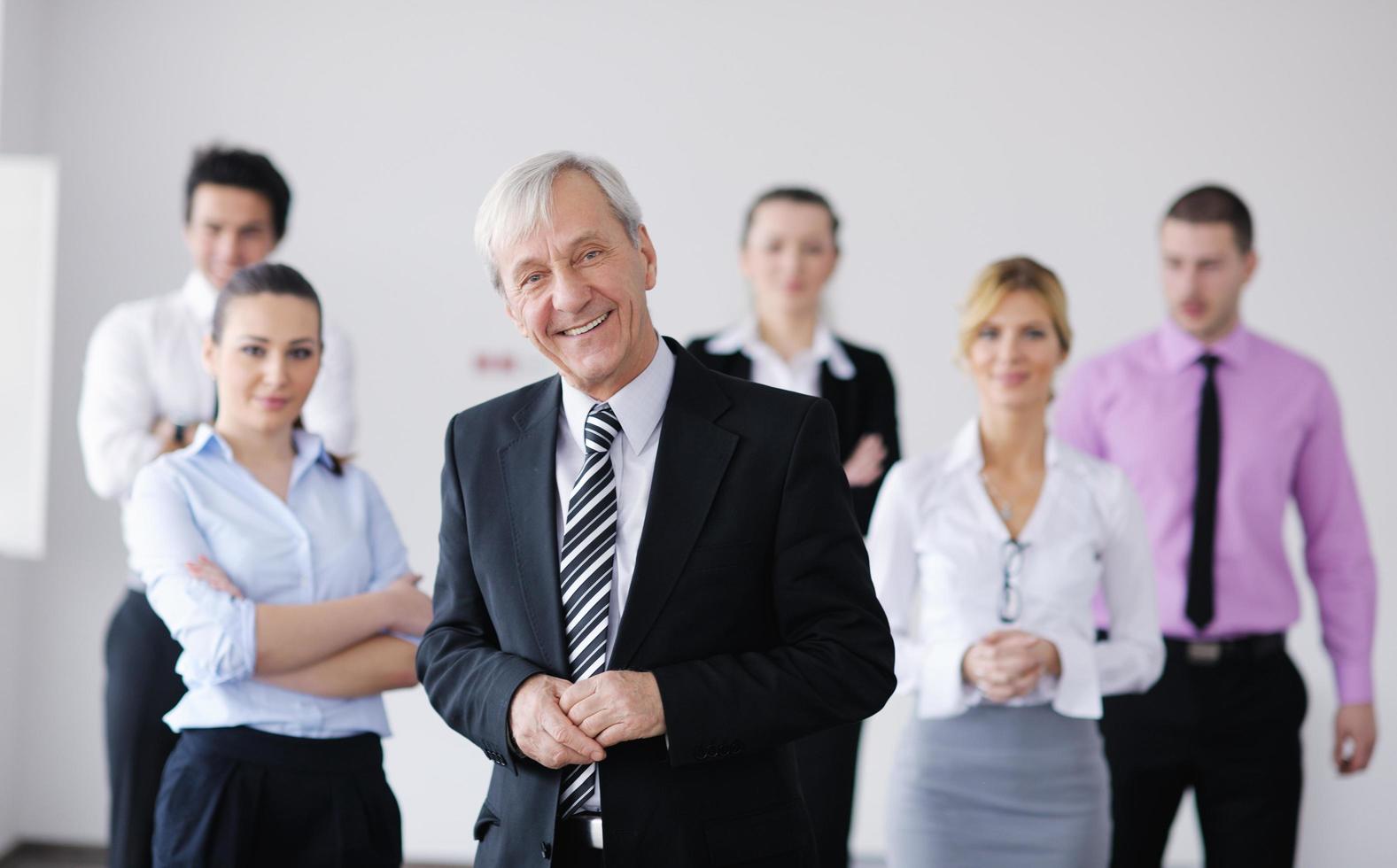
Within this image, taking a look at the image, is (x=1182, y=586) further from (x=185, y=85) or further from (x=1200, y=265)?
(x=185, y=85)

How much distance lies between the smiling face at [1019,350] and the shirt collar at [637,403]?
3.75 ft

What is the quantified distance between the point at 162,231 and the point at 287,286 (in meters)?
2.97

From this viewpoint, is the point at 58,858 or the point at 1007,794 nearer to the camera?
the point at 1007,794

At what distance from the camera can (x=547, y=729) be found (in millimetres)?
1691

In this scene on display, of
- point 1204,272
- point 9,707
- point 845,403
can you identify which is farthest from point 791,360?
point 9,707

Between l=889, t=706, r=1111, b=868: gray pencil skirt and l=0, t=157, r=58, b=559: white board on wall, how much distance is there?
2.69m

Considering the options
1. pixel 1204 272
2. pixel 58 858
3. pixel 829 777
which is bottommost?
pixel 58 858

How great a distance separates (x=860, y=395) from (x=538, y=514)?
2.01 meters

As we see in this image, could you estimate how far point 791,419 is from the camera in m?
1.83

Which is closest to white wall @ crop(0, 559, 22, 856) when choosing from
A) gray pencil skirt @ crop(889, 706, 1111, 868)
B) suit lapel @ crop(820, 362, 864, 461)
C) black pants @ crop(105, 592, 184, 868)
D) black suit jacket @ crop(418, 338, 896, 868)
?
black pants @ crop(105, 592, 184, 868)

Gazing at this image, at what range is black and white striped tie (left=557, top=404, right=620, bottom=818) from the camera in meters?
1.79

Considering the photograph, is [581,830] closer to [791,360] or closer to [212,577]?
[212,577]

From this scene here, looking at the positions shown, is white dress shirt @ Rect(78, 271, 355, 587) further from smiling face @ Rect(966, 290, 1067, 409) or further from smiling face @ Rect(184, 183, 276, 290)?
smiling face @ Rect(966, 290, 1067, 409)

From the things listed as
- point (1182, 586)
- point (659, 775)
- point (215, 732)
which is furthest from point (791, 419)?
point (1182, 586)
